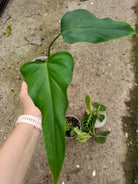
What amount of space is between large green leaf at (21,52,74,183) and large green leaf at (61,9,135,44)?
140 mm

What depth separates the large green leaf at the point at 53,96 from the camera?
52 centimetres

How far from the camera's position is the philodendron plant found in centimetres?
53

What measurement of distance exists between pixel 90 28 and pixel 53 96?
383 millimetres

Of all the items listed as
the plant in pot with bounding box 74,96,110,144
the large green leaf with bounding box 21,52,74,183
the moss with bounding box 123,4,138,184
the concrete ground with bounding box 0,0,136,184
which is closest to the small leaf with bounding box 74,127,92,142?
the plant in pot with bounding box 74,96,110,144

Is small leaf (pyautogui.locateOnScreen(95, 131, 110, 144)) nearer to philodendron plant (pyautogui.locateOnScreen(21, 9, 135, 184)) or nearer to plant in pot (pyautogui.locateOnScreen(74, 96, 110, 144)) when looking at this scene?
plant in pot (pyautogui.locateOnScreen(74, 96, 110, 144))

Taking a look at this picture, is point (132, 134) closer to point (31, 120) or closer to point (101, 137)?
point (101, 137)

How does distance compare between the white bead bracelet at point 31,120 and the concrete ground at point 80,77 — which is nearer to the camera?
the white bead bracelet at point 31,120

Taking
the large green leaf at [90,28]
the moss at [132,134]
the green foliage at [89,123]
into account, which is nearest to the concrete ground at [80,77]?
the moss at [132,134]

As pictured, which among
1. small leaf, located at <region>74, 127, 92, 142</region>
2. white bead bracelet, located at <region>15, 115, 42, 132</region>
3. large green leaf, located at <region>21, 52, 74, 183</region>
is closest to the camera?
large green leaf, located at <region>21, 52, 74, 183</region>

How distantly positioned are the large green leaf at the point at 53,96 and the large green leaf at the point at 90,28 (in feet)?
0.46

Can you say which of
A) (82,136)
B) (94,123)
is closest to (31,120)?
(82,136)

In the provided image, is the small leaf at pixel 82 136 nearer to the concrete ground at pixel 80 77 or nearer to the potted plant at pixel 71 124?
the potted plant at pixel 71 124

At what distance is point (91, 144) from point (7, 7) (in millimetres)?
1576

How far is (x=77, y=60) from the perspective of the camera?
1.49 m
